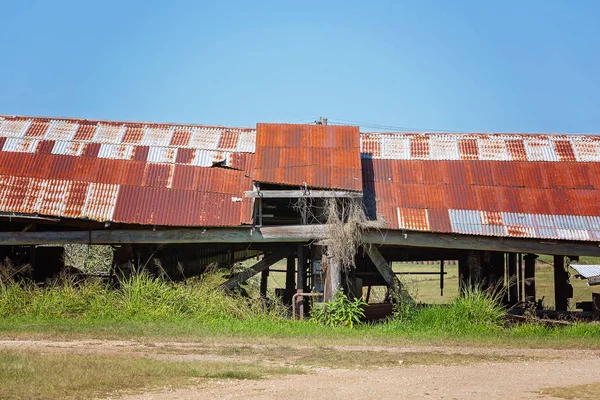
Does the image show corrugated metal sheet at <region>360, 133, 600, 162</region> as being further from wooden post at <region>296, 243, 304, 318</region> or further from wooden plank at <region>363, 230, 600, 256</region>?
wooden post at <region>296, 243, 304, 318</region>

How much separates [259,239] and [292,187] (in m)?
1.57

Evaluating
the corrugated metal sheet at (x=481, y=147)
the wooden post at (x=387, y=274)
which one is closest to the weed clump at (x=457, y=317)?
the wooden post at (x=387, y=274)

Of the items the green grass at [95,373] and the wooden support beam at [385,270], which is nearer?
the green grass at [95,373]

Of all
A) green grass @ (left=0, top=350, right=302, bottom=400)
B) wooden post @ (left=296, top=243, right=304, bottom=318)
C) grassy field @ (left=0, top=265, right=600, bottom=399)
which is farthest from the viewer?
wooden post @ (left=296, top=243, right=304, bottom=318)

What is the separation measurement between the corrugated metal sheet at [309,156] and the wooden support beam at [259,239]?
131 cm

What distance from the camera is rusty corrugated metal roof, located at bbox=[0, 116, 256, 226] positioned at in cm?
1988

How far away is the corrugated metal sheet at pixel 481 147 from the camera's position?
2245cm

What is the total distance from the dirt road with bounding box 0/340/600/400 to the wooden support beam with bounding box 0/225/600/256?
180 inches

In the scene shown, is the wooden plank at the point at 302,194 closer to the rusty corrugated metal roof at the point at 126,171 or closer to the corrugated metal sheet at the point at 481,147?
the rusty corrugated metal roof at the point at 126,171

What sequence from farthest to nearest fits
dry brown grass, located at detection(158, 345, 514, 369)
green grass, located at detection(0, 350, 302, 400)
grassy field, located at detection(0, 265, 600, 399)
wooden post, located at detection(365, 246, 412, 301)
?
wooden post, located at detection(365, 246, 412, 301), dry brown grass, located at detection(158, 345, 514, 369), grassy field, located at detection(0, 265, 600, 399), green grass, located at detection(0, 350, 302, 400)

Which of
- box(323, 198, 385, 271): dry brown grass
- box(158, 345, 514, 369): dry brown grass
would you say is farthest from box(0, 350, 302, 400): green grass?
box(323, 198, 385, 271): dry brown grass

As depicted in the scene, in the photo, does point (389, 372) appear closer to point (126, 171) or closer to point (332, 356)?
point (332, 356)

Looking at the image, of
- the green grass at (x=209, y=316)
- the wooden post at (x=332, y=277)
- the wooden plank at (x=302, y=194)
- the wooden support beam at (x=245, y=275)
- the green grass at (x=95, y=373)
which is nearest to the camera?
the green grass at (x=95, y=373)

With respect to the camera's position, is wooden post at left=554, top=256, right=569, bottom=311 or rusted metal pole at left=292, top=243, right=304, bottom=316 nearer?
rusted metal pole at left=292, top=243, right=304, bottom=316
